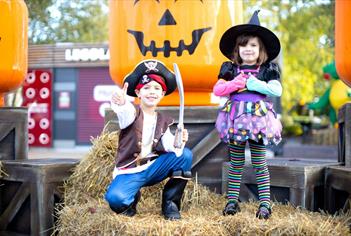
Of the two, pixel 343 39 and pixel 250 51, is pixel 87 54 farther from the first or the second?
pixel 250 51

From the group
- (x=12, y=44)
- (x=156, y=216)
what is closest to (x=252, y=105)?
(x=156, y=216)

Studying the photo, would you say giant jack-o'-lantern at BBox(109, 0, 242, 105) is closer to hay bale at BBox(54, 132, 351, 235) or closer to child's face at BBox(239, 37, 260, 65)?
hay bale at BBox(54, 132, 351, 235)

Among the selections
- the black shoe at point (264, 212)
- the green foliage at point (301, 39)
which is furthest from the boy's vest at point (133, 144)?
the green foliage at point (301, 39)

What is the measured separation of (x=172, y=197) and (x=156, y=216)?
14cm

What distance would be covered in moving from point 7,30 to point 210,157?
1.86 m

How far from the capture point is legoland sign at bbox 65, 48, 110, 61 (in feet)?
42.2

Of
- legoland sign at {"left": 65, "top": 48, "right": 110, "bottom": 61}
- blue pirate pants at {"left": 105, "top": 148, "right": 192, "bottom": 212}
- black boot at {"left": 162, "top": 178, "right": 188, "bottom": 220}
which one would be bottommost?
black boot at {"left": 162, "top": 178, "right": 188, "bottom": 220}

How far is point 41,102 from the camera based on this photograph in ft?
44.3

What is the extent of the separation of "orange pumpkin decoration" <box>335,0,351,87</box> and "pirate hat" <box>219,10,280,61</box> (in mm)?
540

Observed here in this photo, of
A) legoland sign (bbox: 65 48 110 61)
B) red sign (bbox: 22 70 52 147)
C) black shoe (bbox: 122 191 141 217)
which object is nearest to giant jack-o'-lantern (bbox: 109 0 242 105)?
black shoe (bbox: 122 191 141 217)

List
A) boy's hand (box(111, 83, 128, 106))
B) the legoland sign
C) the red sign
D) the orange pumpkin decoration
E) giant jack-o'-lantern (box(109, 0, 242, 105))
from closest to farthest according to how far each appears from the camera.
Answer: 1. boy's hand (box(111, 83, 128, 106))
2. the orange pumpkin decoration
3. giant jack-o'-lantern (box(109, 0, 242, 105))
4. the legoland sign
5. the red sign

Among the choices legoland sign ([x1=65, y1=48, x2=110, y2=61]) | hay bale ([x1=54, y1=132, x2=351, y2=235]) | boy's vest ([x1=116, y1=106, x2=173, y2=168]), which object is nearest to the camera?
hay bale ([x1=54, y1=132, x2=351, y2=235])

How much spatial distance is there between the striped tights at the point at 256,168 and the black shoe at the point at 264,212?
47 millimetres

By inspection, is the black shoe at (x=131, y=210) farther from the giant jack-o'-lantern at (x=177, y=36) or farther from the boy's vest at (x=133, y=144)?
the giant jack-o'-lantern at (x=177, y=36)
